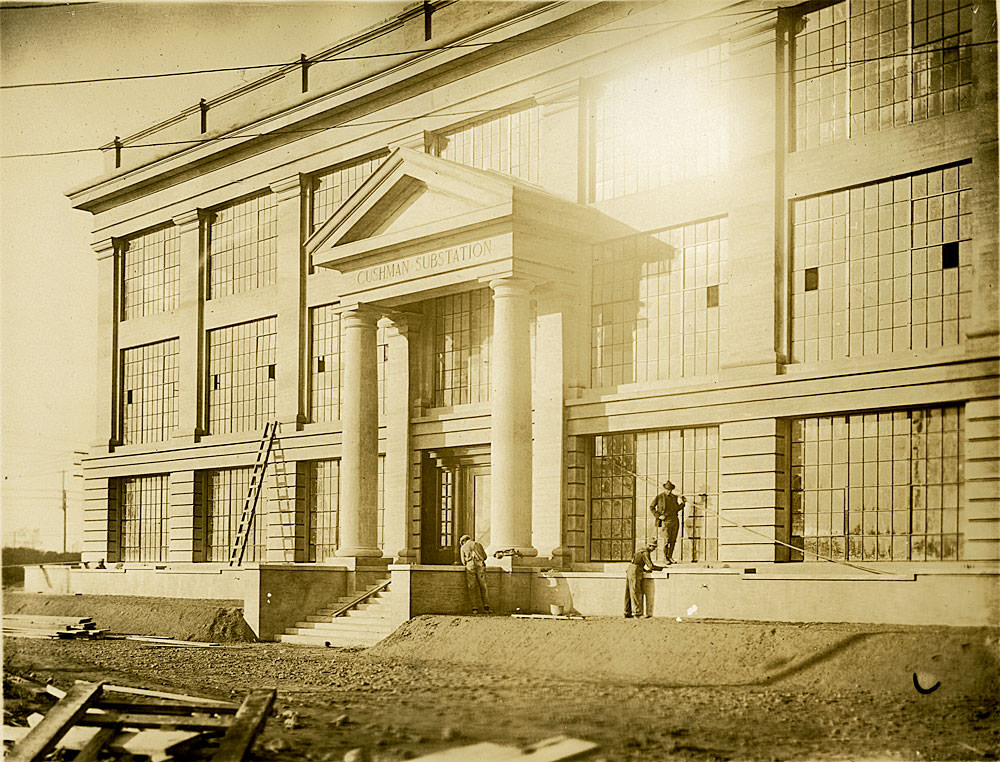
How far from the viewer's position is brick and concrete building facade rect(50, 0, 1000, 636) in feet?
62.8

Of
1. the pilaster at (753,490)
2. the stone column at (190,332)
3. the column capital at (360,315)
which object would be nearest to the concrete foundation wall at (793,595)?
the pilaster at (753,490)

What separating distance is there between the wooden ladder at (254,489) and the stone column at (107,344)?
608 cm

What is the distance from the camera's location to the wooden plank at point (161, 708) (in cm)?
1423

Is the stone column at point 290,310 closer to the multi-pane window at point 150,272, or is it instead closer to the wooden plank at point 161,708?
the multi-pane window at point 150,272

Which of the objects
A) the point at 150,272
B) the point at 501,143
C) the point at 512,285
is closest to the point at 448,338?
the point at 512,285

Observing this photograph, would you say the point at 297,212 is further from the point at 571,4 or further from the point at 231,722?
the point at 231,722

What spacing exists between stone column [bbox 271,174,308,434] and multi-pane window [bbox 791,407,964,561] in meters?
14.3

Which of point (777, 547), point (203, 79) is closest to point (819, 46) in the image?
point (777, 547)

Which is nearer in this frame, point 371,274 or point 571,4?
point 571,4

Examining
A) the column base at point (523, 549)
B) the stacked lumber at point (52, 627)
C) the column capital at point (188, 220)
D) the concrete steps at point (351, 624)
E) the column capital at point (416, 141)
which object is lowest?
the stacked lumber at point (52, 627)

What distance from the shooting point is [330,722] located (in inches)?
581

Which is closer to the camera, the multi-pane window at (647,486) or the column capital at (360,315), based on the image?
the multi-pane window at (647,486)

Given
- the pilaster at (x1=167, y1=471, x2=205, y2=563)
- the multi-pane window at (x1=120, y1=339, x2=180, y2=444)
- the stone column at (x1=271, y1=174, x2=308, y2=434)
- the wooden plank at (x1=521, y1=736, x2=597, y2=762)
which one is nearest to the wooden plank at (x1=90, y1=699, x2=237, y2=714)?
the wooden plank at (x1=521, y1=736, x2=597, y2=762)

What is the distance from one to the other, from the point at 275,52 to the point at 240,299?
13352 mm
